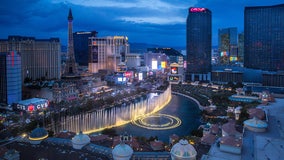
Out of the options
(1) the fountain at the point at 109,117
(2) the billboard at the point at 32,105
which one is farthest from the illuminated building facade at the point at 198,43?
(2) the billboard at the point at 32,105

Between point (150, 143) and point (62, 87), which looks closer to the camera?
point (150, 143)

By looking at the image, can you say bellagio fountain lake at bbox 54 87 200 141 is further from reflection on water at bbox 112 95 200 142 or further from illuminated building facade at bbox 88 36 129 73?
illuminated building facade at bbox 88 36 129 73

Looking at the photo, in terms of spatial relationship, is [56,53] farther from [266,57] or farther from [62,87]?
[266,57]

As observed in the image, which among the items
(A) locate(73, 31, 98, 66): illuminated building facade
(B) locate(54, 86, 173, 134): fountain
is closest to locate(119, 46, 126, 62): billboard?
(A) locate(73, 31, 98, 66): illuminated building facade

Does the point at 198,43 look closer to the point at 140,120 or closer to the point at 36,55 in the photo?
the point at 36,55

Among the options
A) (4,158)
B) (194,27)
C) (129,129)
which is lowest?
(129,129)

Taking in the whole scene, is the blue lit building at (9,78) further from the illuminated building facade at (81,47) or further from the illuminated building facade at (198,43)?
the illuminated building facade at (81,47)

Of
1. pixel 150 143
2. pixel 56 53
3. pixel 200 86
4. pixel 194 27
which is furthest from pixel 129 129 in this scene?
pixel 194 27

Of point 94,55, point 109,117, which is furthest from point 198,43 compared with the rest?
point 109,117
